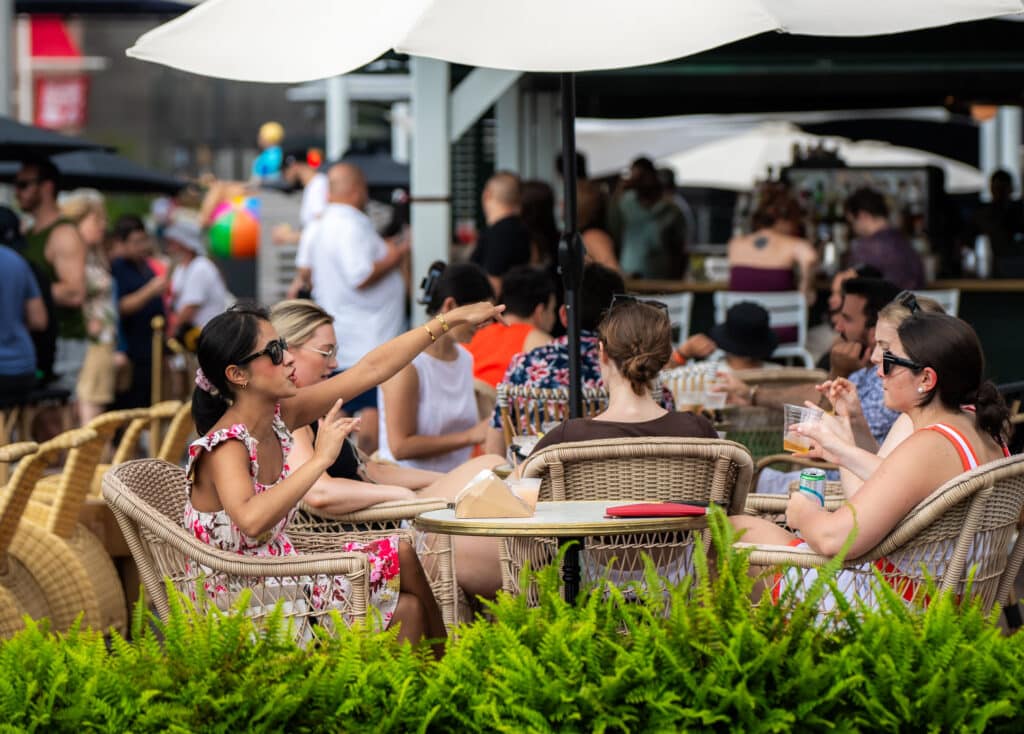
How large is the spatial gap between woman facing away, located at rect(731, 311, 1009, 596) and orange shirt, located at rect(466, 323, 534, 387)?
2662 mm

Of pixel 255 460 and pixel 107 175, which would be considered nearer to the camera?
pixel 255 460

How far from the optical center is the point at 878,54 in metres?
10.4

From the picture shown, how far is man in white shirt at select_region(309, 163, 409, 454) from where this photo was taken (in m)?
9.19

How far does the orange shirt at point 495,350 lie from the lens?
6594mm

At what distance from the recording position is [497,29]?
13.6 ft

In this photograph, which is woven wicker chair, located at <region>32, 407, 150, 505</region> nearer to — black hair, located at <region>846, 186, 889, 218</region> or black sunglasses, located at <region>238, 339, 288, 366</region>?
black sunglasses, located at <region>238, 339, 288, 366</region>

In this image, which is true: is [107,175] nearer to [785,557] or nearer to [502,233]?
[502,233]

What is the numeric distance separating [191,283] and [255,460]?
8813 millimetres

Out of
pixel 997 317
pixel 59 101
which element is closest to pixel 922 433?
pixel 997 317

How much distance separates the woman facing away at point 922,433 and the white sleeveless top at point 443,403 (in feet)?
7.18

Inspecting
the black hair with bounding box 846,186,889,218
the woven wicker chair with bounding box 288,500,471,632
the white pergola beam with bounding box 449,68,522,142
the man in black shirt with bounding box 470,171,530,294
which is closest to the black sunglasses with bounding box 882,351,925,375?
the woven wicker chair with bounding box 288,500,471,632

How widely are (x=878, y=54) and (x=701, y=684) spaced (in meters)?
8.23

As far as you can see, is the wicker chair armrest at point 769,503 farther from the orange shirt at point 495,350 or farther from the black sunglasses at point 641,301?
the orange shirt at point 495,350

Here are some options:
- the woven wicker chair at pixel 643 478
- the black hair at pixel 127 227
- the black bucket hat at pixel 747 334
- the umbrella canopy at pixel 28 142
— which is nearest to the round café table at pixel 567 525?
the woven wicker chair at pixel 643 478
